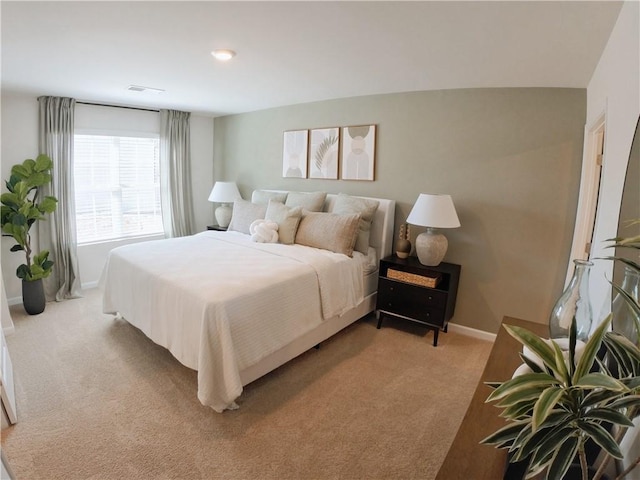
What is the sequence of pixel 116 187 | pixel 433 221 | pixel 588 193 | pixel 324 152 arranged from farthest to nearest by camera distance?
pixel 116 187, pixel 324 152, pixel 433 221, pixel 588 193

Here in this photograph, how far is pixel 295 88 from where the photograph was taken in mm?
3369

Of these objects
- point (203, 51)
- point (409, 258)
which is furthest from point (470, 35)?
point (409, 258)

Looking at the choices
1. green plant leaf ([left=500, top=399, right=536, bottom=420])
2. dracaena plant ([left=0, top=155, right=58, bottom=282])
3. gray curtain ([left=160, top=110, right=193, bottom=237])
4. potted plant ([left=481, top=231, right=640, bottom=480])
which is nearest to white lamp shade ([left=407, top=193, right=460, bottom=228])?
potted plant ([left=481, top=231, right=640, bottom=480])

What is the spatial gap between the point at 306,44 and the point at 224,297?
1.65 meters

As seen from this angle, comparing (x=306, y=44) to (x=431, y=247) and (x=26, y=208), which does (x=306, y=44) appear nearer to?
(x=431, y=247)

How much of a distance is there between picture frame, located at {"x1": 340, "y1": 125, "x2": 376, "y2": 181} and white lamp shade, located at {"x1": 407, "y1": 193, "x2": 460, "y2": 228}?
34.4 inches

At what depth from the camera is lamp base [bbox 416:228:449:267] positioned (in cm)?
307

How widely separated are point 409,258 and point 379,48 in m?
1.91

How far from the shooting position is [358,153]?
376 cm

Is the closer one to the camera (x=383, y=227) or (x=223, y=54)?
(x=223, y=54)

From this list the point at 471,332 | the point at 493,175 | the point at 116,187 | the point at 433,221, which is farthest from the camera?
the point at 116,187

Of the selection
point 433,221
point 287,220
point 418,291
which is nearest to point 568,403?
point 433,221

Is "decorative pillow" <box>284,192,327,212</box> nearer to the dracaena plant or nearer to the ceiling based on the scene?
the ceiling

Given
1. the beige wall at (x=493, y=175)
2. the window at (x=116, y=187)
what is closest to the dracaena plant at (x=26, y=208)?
the window at (x=116, y=187)
